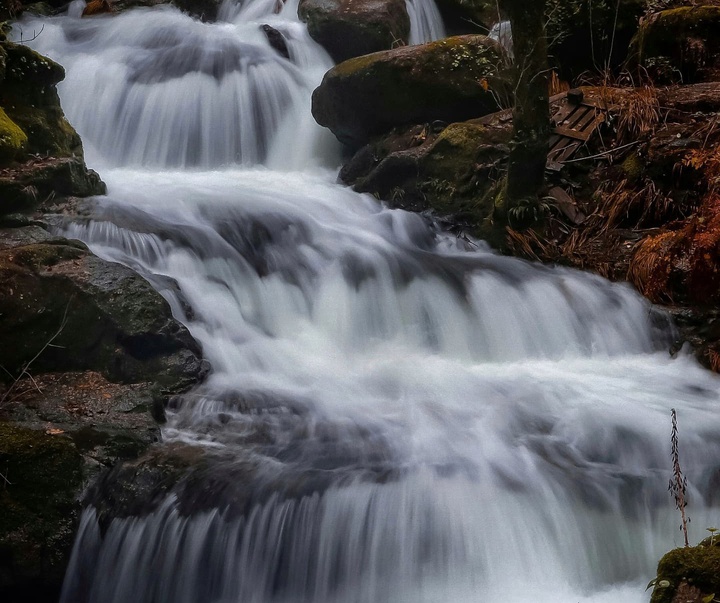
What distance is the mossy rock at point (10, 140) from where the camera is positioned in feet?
22.5

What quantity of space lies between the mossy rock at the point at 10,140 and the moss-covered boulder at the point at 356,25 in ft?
20.0

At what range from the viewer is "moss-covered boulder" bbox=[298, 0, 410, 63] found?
11711 millimetres

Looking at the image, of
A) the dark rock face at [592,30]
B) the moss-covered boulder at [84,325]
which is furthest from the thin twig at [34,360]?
the dark rock face at [592,30]

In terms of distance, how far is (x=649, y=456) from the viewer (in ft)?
15.9

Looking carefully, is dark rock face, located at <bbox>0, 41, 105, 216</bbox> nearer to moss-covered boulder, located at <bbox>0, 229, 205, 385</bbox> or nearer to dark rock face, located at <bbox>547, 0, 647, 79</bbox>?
moss-covered boulder, located at <bbox>0, 229, 205, 385</bbox>

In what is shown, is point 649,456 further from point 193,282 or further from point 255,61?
point 255,61

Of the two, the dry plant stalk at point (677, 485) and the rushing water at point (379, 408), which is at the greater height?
the dry plant stalk at point (677, 485)

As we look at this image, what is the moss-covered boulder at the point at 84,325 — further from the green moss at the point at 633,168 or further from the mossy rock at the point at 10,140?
the green moss at the point at 633,168

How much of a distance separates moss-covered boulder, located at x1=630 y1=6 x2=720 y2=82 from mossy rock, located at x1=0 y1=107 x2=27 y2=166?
21.5 ft

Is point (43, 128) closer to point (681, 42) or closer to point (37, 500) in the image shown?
point (37, 500)

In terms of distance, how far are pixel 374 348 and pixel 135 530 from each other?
111 inches

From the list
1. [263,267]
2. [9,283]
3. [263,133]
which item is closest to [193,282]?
[263,267]

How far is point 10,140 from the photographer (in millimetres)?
6914

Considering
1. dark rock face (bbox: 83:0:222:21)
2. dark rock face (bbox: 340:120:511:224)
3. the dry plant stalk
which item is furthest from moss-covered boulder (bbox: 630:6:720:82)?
dark rock face (bbox: 83:0:222:21)
